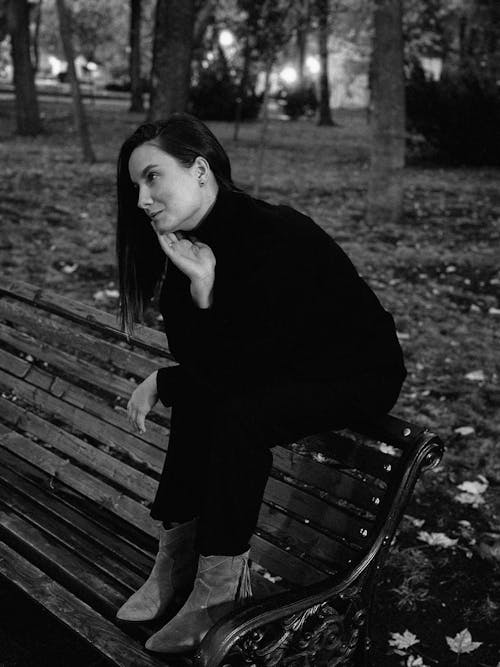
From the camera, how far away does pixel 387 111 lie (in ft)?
33.4

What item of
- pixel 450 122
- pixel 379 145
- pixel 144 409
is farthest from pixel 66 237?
pixel 450 122

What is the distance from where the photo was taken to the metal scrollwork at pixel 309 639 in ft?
6.43

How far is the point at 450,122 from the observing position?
1723 centimetres

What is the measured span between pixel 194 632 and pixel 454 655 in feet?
4.13

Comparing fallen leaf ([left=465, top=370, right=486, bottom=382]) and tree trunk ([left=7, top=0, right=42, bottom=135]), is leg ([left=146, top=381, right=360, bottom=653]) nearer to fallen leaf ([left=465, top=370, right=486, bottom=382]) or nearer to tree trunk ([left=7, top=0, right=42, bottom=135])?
fallen leaf ([left=465, top=370, right=486, bottom=382])

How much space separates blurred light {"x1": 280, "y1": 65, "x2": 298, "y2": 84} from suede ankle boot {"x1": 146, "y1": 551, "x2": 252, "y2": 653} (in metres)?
40.2

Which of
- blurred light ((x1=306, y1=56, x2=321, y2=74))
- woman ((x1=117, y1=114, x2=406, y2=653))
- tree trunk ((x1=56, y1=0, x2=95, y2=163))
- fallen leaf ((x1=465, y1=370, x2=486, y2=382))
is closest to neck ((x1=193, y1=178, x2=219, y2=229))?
woman ((x1=117, y1=114, x2=406, y2=653))

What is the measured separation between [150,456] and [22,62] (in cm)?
1855

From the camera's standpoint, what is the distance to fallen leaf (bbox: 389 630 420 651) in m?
3.00

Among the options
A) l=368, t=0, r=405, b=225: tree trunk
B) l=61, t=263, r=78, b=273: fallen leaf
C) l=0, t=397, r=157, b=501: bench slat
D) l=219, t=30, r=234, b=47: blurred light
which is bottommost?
l=0, t=397, r=157, b=501: bench slat

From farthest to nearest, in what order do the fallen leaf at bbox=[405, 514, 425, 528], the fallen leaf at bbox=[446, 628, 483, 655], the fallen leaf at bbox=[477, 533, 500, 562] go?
the fallen leaf at bbox=[405, 514, 425, 528] → the fallen leaf at bbox=[477, 533, 500, 562] → the fallen leaf at bbox=[446, 628, 483, 655]

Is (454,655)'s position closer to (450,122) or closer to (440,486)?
(440,486)

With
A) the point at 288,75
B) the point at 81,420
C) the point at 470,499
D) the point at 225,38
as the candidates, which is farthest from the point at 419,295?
the point at 288,75

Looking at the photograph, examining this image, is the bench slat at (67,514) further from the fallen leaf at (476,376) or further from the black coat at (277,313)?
the fallen leaf at (476,376)
